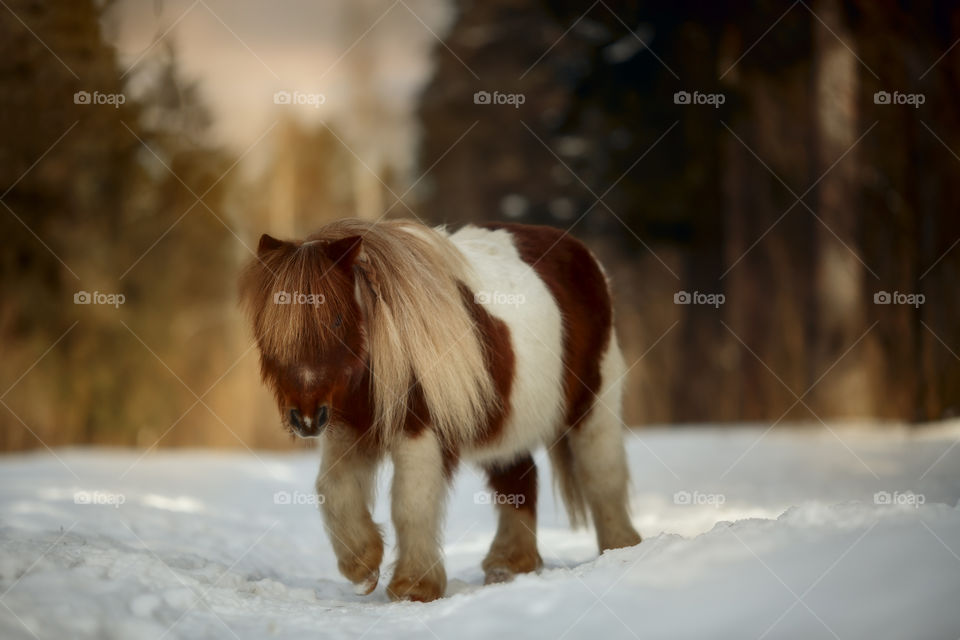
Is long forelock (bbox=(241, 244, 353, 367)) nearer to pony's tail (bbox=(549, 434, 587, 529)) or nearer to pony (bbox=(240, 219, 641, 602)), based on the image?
pony (bbox=(240, 219, 641, 602))

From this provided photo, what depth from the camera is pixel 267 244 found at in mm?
5172

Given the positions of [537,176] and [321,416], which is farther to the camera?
[537,176]

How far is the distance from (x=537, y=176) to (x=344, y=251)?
1607 centimetres

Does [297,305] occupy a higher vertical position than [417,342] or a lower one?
higher

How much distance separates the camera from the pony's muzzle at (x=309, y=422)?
473 centimetres

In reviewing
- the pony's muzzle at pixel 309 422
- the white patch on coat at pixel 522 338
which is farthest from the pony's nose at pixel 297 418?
the white patch on coat at pixel 522 338

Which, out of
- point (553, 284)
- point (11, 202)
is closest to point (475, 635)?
point (553, 284)

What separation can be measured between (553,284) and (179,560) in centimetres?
292

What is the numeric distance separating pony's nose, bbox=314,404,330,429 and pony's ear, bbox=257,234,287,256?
1.00 m

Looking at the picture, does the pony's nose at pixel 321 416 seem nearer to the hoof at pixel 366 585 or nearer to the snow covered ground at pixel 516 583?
the snow covered ground at pixel 516 583

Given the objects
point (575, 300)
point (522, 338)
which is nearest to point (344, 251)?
point (522, 338)

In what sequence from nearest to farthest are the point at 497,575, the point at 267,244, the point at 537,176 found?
the point at 267,244 → the point at 497,575 → the point at 537,176

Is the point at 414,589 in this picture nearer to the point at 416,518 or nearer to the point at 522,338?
the point at 416,518

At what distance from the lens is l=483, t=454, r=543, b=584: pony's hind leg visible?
612cm
